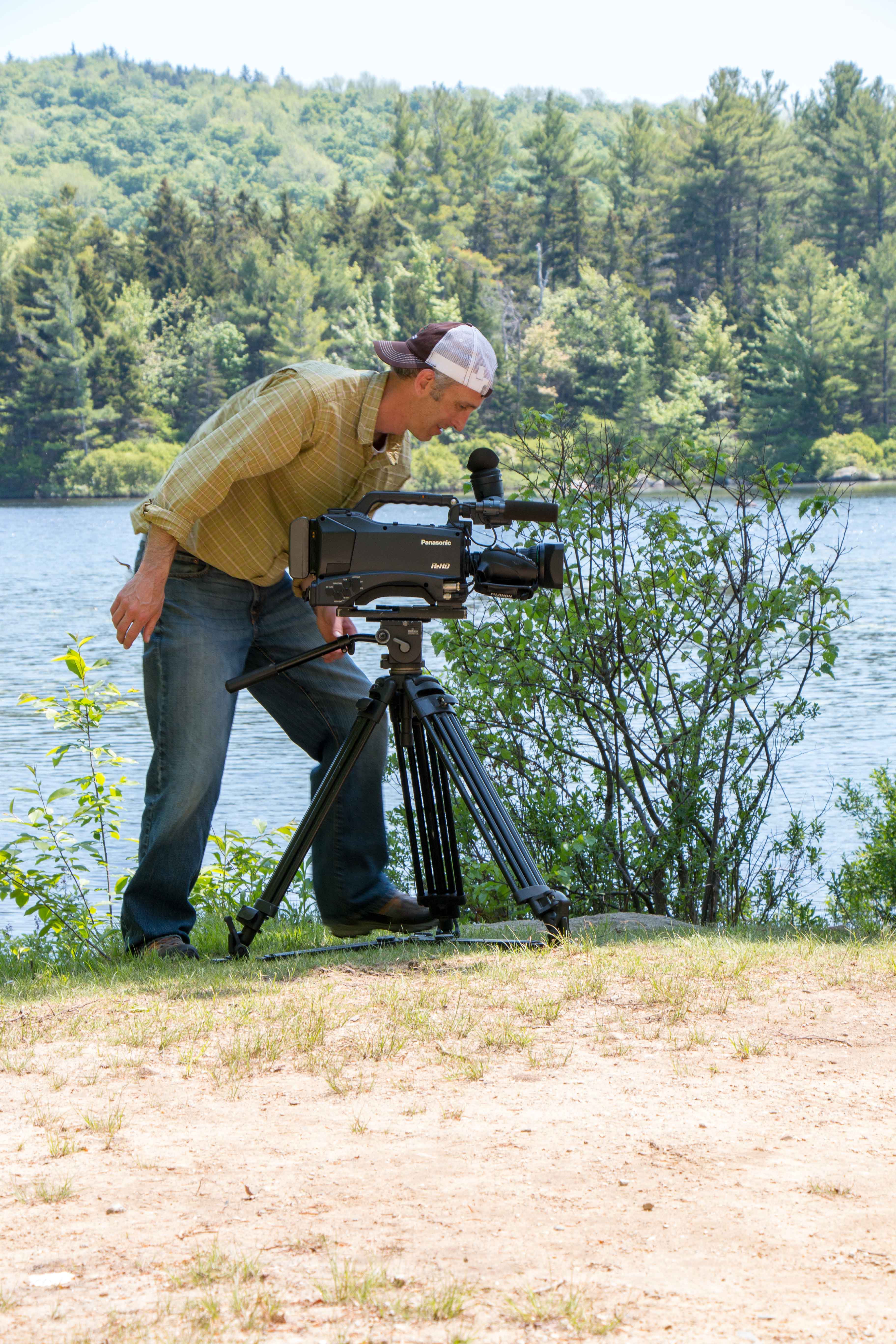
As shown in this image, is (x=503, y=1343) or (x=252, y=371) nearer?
(x=503, y=1343)

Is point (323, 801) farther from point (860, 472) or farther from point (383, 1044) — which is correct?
point (860, 472)

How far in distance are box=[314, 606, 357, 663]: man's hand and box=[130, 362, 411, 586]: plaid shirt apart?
0.17 m

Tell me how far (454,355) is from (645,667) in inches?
85.4

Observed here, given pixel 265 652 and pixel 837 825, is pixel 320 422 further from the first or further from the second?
pixel 837 825

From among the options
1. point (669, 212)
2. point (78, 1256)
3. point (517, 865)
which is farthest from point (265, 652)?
point (669, 212)

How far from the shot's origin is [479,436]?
47.2 metres

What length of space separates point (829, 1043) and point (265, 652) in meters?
2.00

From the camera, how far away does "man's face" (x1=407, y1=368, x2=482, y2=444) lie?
3613 millimetres

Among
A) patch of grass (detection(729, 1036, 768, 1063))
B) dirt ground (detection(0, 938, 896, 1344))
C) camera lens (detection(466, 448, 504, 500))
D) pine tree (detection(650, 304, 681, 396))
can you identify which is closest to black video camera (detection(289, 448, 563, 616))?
camera lens (detection(466, 448, 504, 500))

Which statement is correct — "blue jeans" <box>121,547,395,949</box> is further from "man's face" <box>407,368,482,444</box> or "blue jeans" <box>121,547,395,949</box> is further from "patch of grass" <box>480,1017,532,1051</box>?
"patch of grass" <box>480,1017,532,1051</box>

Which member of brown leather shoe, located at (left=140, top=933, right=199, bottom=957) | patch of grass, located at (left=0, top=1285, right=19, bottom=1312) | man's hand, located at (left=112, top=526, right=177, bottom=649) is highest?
man's hand, located at (left=112, top=526, right=177, bottom=649)

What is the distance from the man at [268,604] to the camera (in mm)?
3621

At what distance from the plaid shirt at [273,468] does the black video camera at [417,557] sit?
28 centimetres

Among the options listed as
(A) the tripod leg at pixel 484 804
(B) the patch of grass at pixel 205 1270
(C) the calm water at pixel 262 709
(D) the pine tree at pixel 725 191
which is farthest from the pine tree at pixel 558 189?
(B) the patch of grass at pixel 205 1270
